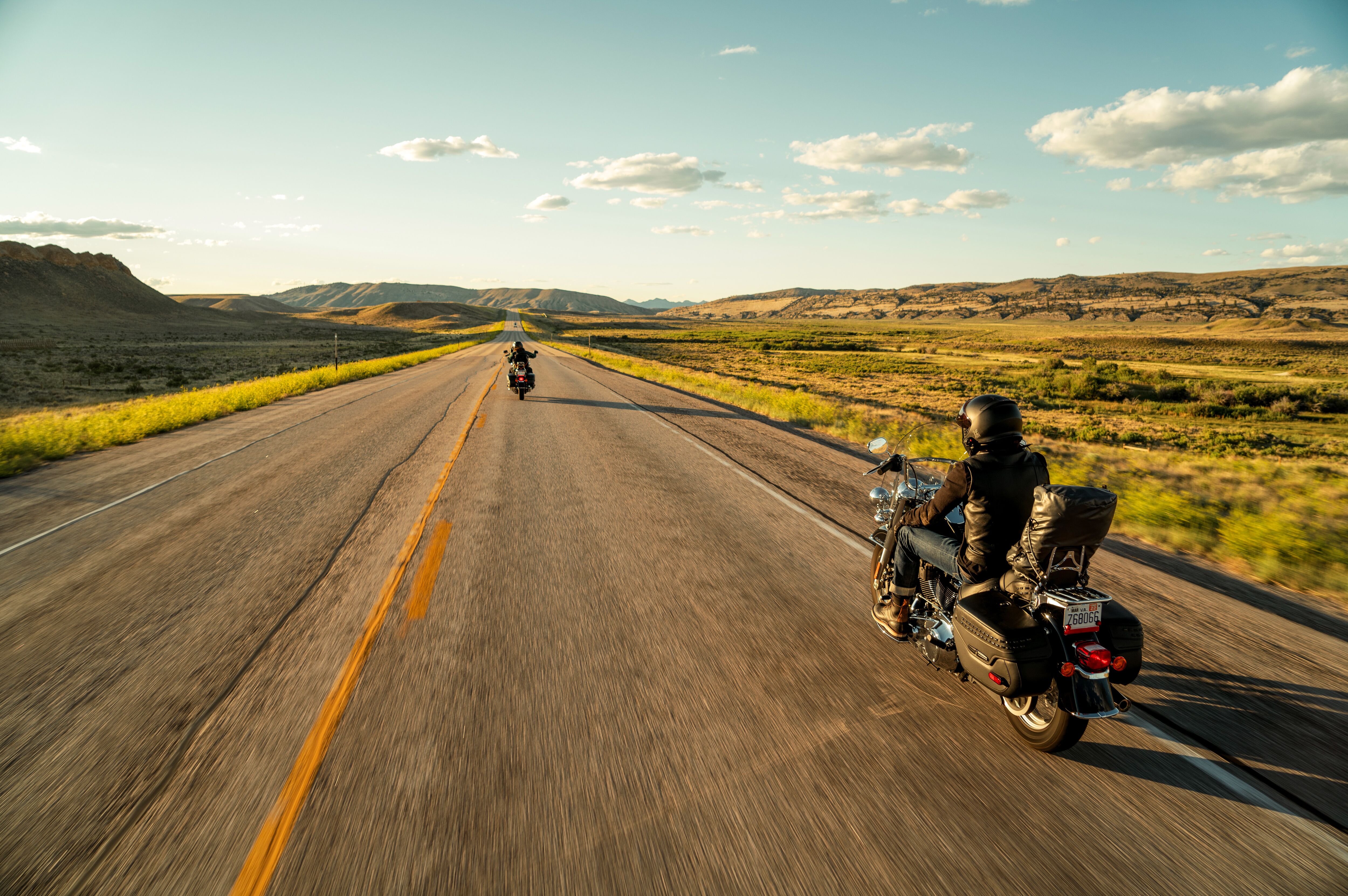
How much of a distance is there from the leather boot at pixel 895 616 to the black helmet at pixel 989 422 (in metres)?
1.22

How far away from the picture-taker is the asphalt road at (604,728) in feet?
8.00

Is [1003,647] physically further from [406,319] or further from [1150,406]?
[406,319]

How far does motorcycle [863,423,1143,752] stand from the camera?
296cm

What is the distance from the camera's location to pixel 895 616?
13.8ft

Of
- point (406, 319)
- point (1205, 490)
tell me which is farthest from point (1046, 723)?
point (406, 319)

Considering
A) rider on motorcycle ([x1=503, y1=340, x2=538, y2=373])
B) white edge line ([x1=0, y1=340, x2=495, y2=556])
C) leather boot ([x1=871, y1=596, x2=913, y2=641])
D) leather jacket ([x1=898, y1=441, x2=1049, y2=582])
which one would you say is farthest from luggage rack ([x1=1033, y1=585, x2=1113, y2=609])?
rider on motorcycle ([x1=503, y1=340, x2=538, y2=373])

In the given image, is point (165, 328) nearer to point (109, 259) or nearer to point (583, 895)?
point (109, 259)

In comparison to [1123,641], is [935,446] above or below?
below

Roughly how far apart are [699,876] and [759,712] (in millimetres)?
1170

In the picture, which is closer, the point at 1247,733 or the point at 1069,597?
the point at 1069,597

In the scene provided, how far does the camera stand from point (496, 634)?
4391 mm

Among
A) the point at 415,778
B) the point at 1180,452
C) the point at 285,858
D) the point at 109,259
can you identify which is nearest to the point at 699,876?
the point at 415,778

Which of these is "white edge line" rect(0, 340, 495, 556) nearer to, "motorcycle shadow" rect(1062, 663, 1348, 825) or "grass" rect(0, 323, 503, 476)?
"grass" rect(0, 323, 503, 476)

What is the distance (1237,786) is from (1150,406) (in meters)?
38.4
